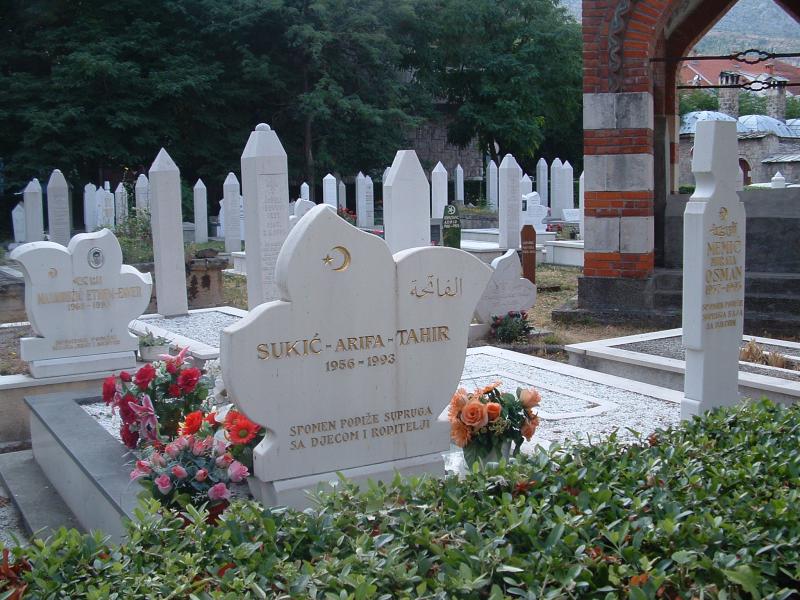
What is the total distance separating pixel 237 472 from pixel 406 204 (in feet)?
17.3

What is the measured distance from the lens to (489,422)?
15.0 ft

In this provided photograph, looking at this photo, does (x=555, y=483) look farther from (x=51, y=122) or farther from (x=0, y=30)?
(x=0, y=30)

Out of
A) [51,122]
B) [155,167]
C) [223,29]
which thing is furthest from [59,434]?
[223,29]

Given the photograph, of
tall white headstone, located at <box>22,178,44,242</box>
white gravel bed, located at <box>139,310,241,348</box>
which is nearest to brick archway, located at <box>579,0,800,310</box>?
white gravel bed, located at <box>139,310,241,348</box>

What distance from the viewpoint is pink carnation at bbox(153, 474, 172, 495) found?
13.1 feet

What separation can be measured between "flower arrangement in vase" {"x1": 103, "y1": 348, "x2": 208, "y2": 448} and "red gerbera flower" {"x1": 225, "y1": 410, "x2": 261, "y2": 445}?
1.09 m

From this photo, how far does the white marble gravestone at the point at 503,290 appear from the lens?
419 inches

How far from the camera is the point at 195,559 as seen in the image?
2.84 m

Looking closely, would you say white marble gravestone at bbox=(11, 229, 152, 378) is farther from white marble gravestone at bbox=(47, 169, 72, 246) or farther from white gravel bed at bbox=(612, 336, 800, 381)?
white marble gravestone at bbox=(47, 169, 72, 246)

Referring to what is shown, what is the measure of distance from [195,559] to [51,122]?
29861 mm

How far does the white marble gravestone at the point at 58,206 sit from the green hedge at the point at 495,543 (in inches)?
A: 694

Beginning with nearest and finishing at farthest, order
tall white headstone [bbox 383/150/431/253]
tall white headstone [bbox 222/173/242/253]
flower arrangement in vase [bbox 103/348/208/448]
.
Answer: flower arrangement in vase [bbox 103/348/208/448]
tall white headstone [bbox 383/150/431/253]
tall white headstone [bbox 222/173/242/253]

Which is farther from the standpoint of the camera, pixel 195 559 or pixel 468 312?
pixel 468 312

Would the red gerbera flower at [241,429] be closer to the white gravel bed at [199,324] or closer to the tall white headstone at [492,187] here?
the white gravel bed at [199,324]
